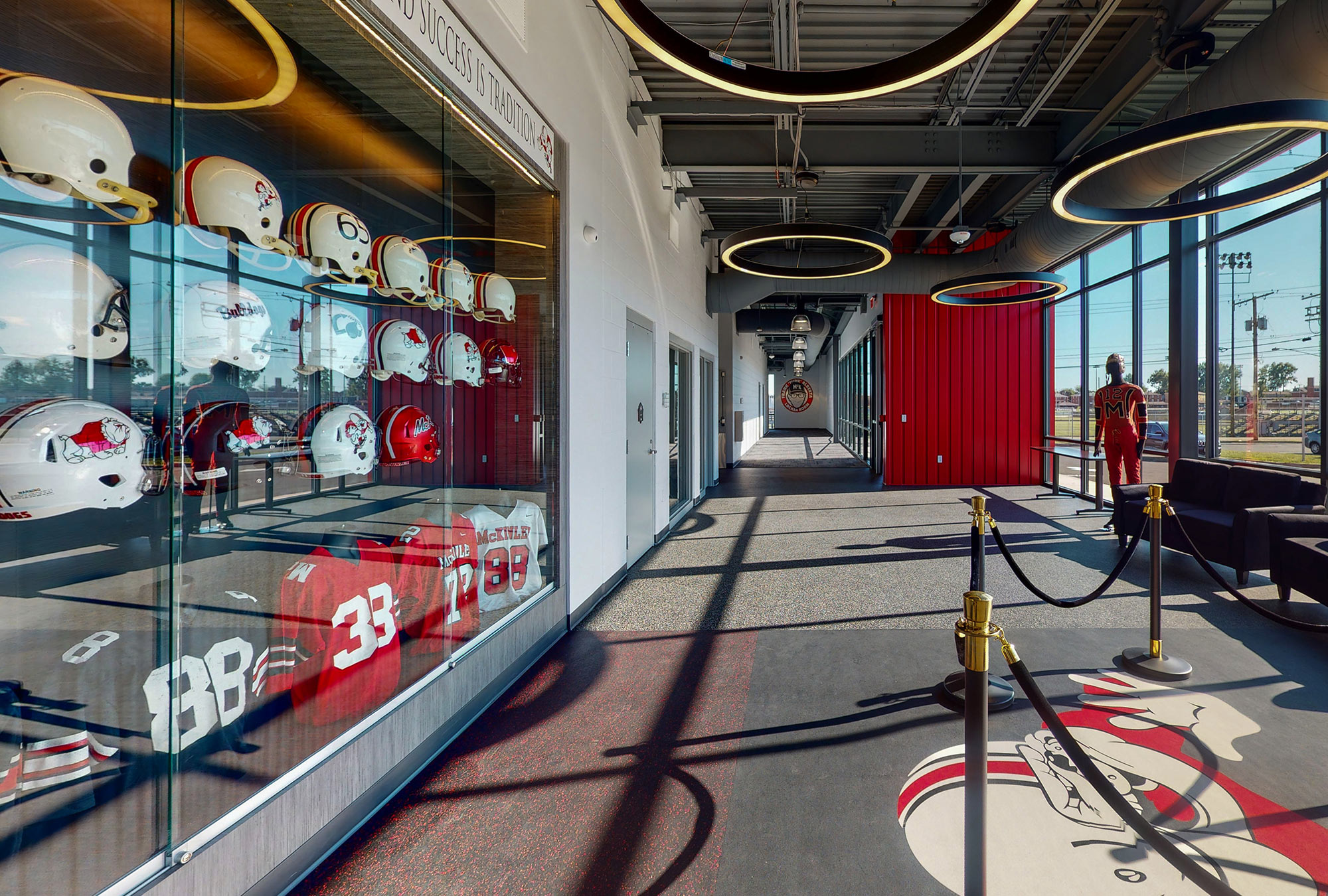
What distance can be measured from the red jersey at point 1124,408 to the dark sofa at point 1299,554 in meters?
2.98

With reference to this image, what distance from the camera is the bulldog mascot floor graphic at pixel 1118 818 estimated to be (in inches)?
73.4

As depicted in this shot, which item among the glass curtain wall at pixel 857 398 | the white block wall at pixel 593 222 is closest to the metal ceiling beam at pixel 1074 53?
the white block wall at pixel 593 222

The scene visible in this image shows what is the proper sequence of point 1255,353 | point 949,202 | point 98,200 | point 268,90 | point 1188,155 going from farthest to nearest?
point 949,202 < point 1255,353 < point 1188,155 < point 268,90 < point 98,200

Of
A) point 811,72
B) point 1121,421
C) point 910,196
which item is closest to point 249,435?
point 811,72

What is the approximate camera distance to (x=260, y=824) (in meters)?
1.75

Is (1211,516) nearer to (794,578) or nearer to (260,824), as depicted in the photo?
(794,578)

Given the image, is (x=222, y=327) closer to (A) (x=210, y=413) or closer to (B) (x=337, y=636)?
(A) (x=210, y=413)

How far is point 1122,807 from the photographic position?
1295 millimetres

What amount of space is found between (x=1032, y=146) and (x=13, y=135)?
7786 millimetres

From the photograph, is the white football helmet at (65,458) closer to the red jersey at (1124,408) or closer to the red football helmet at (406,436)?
the red football helmet at (406,436)

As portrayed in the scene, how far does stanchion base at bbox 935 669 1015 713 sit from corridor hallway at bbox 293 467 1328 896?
0.19 ft

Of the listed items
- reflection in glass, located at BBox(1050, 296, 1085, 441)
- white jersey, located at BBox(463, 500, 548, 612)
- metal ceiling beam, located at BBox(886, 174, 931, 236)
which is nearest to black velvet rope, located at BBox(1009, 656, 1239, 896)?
white jersey, located at BBox(463, 500, 548, 612)

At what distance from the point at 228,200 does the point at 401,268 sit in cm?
86

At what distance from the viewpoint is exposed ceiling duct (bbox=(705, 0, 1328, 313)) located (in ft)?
11.2
